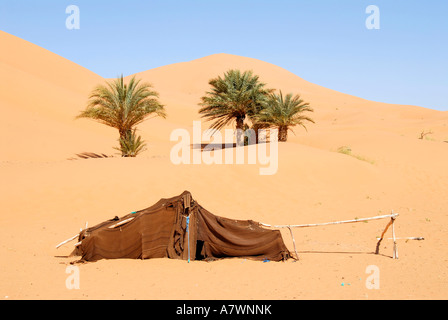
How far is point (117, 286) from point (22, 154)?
16662mm

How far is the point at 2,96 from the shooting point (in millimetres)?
31156

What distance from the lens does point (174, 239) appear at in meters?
9.02

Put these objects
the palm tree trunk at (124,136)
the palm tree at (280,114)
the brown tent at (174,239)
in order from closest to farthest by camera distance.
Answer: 1. the brown tent at (174,239)
2. the palm tree trunk at (124,136)
3. the palm tree at (280,114)

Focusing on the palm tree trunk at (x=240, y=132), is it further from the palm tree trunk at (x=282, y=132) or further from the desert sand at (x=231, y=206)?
the desert sand at (x=231, y=206)

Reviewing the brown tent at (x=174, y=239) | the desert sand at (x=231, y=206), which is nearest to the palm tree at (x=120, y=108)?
the desert sand at (x=231, y=206)

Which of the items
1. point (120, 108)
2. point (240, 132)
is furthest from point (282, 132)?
Answer: point (120, 108)


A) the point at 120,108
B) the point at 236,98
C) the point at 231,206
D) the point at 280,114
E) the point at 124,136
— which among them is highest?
the point at 236,98

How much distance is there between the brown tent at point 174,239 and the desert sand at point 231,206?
0.28m

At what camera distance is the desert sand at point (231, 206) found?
Result: 7.44 m

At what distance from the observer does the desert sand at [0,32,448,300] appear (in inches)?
293

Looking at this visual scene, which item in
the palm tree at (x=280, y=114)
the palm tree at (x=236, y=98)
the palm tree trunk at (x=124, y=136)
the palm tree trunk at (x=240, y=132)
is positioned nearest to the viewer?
the palm tree trunk at (x=124, y=136)

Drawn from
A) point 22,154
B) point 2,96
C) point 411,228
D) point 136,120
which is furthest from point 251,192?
point 2,96

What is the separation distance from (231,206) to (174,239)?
18.0ft

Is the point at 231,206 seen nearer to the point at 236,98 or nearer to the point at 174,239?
the point at 174,239
